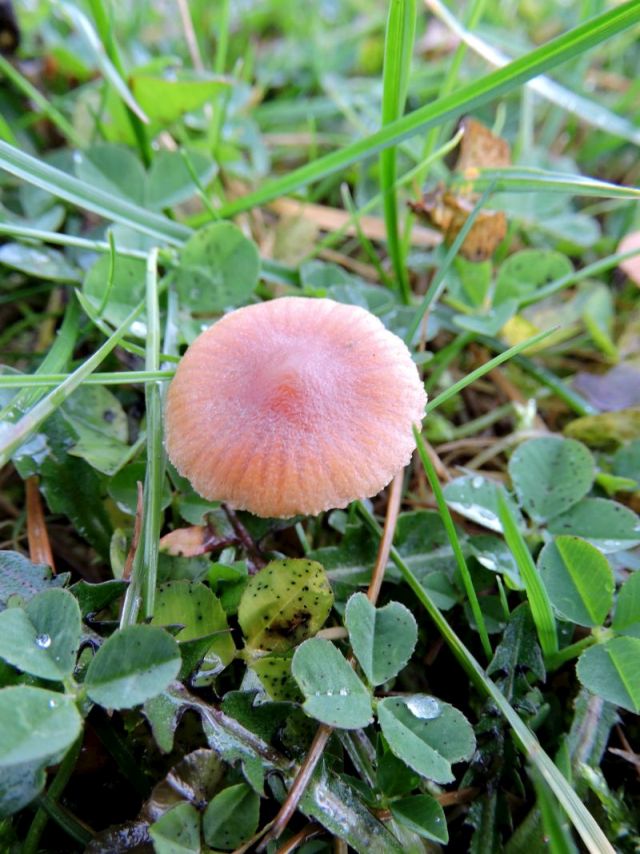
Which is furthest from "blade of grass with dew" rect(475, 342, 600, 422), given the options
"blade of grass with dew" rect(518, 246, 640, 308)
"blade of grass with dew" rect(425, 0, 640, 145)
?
"blade of grass with dew" rect(425, 0, 640, 145)

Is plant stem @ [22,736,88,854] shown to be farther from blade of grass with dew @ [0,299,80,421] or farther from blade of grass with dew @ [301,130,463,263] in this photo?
blade of grass with dew @ [301,130,463,263]

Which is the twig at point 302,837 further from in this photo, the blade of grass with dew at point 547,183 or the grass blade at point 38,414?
the blade of grass with dew at point 547,183

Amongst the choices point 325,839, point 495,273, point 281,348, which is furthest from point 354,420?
point 495,273

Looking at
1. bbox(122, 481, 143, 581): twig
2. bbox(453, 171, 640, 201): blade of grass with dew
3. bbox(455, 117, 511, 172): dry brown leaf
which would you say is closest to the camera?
bbox(122, 481, 143, 581): twig

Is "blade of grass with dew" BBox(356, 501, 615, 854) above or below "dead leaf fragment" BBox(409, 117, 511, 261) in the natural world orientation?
below

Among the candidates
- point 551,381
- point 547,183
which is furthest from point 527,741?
point 547,183

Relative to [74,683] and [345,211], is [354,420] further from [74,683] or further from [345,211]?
[345,211]
